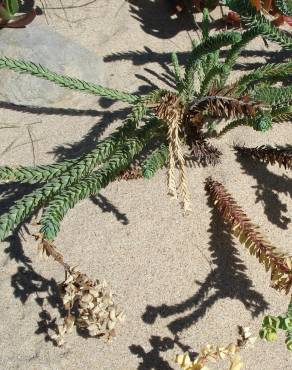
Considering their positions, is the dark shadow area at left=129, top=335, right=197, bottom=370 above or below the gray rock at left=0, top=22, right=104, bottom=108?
below

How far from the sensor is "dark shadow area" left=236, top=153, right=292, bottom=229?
7.29 ft

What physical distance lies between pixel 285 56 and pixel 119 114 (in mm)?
916

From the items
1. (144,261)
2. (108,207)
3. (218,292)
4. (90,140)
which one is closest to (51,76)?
(90,140)

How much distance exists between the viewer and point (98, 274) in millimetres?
2100

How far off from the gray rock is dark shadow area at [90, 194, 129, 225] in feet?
1.64

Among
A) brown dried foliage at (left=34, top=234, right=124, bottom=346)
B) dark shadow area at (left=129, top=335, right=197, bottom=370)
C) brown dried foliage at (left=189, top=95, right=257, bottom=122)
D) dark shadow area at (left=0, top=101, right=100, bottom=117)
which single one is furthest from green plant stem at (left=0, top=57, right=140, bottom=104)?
dark shadow area at (left=129, top=335, right=197, bottom=370)

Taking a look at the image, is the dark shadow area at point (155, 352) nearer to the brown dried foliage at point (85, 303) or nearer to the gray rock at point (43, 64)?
the brown dried foliage at point (85, 303)

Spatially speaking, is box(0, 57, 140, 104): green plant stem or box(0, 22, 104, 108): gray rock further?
box(0, 22, 104, 108): gray rock

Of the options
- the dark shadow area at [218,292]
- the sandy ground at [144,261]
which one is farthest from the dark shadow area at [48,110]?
the dark shadow area at [218,292]

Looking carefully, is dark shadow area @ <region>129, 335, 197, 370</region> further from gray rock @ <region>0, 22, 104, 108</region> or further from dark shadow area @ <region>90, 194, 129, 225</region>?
gray rock @ <region>0, 22, 104, 108</region>

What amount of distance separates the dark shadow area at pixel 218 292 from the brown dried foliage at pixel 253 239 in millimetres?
133

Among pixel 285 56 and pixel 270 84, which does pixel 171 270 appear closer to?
pixel 270 84

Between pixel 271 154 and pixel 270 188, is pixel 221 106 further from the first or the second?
pixel 270 188

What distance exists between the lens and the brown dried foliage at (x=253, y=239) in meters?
1.72
